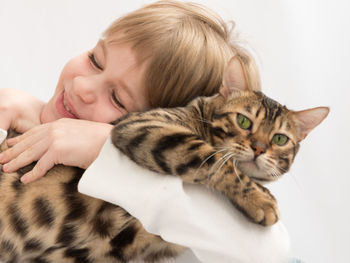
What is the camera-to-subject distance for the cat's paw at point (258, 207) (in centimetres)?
74

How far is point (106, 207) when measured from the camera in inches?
34.6

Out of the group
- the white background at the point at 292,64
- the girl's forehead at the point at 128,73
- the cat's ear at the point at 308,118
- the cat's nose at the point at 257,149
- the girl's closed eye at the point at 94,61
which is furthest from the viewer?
the white background at the point at 292,64

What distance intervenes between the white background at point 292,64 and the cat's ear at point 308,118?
1.07 ft

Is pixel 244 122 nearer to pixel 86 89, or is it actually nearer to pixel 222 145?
pixel 222 145

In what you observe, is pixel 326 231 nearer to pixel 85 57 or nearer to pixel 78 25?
pixel 85 57

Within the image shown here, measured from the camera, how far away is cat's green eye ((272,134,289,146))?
90 cm

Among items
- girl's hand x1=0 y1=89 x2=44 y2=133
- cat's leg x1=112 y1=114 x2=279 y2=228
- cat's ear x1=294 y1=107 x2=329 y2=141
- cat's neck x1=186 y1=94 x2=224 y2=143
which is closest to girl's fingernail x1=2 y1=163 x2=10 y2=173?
girl's hand x1=0 y1=89 x2=44 y2=133

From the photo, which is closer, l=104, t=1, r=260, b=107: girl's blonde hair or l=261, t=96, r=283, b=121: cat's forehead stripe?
l=261, t=96, r=283, b=121: cat's forehead stripe

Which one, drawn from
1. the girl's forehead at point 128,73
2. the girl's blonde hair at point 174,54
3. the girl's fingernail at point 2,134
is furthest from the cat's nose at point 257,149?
the girl's fingernail at point 2,134

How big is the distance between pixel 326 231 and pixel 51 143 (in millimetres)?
918

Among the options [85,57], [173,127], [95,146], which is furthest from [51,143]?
[85,57]

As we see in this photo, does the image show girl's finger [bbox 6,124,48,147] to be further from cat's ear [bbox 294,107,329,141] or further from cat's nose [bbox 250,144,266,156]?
cat's ear [bbox 294,107,329,141]

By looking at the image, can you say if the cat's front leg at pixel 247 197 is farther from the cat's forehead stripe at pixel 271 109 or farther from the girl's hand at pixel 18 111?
the girl's hand at pixel 18 111

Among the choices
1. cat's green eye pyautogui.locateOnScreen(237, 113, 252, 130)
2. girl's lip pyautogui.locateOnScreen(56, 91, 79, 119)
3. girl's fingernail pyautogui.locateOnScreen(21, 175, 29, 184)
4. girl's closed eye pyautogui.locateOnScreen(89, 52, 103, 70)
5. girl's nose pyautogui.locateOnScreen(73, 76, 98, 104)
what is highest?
cat's green eye pyautogui.locateOnScreen(237, 113, 252, 130)
